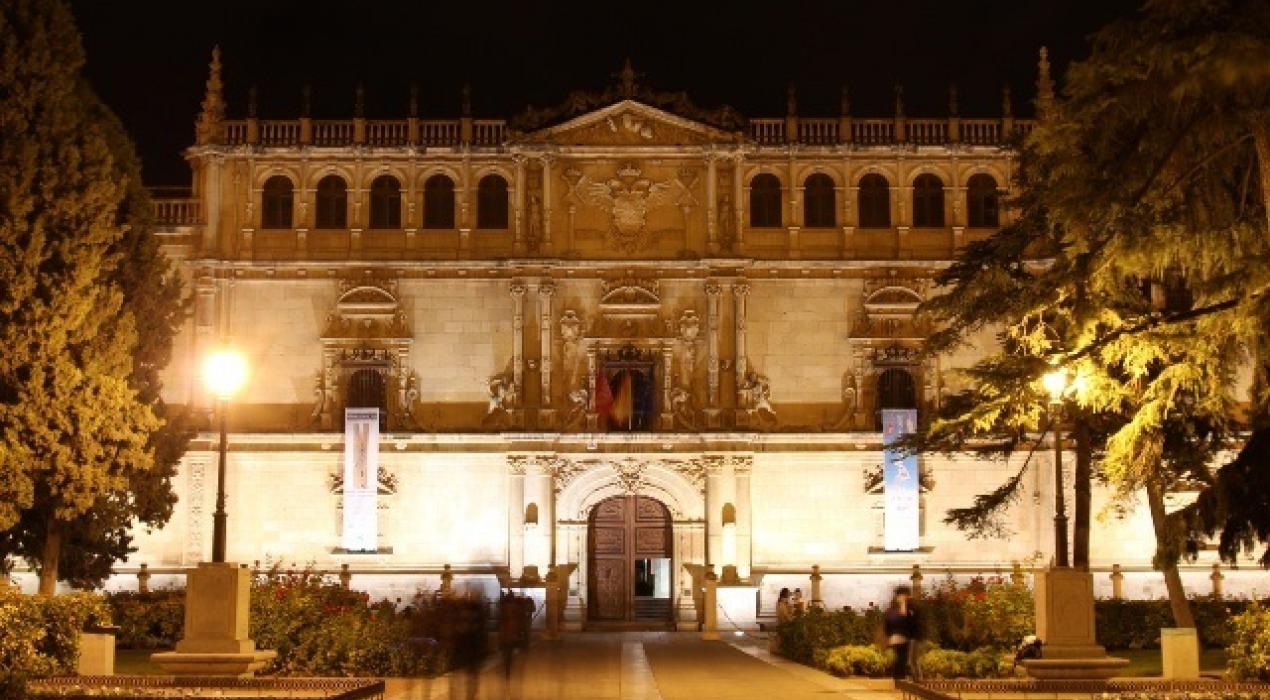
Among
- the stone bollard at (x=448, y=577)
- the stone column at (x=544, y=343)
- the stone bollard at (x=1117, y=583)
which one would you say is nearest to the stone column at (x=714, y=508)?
the stone column at (x=544, y=343)

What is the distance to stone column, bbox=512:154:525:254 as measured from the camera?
1973 inches

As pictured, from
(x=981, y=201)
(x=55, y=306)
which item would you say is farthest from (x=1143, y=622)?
(x=55, y=306)

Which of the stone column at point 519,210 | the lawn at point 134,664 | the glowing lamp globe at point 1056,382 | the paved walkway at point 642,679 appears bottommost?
the paved walkway at point 642,679

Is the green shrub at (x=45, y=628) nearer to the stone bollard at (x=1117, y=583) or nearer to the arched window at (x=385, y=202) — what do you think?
the arched window at (x=385, y=202)

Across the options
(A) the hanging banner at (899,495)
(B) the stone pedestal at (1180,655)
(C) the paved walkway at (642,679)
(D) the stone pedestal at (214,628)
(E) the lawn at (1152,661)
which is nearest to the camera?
(D) the stone pedestal at (214,628)

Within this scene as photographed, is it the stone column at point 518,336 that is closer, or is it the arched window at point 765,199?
the stone column at point 518,336

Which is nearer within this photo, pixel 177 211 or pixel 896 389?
pixel 896 389

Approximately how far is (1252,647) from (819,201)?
26531mm

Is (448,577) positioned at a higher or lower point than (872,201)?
lower

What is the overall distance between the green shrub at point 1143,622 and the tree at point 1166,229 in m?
11.1

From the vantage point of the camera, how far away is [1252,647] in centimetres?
2644

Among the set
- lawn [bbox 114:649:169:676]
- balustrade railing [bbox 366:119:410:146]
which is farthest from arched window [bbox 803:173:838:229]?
lawn [bbox 114:649:169:676]

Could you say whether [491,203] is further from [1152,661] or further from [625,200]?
[1152,661]

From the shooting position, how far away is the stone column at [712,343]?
49688 millimetres
